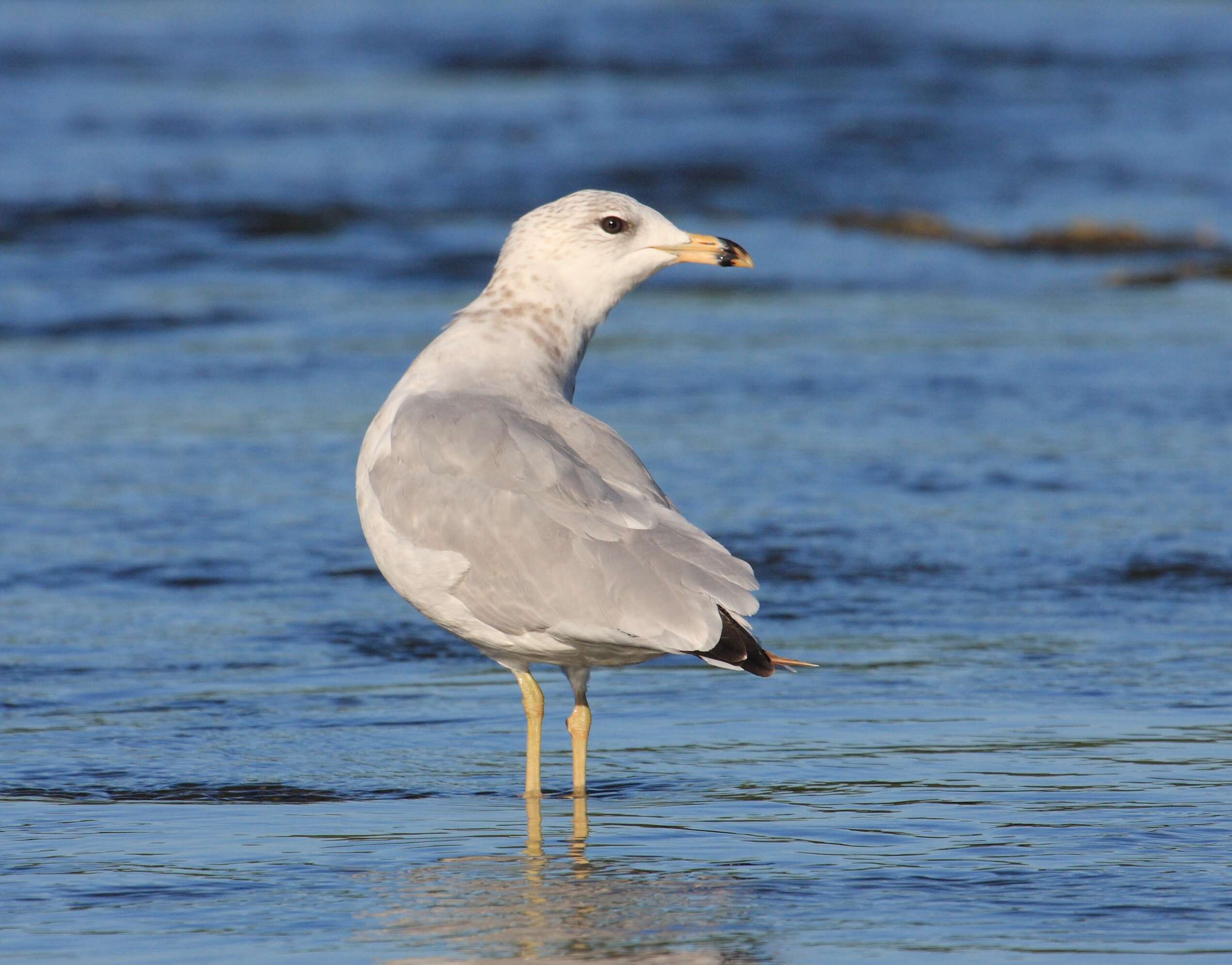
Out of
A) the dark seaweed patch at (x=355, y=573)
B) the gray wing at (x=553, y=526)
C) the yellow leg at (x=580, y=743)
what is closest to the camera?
the gray wing at (x=553, y=526)

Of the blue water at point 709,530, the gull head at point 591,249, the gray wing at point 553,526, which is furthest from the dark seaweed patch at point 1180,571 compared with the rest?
the gray wing at point 553,526

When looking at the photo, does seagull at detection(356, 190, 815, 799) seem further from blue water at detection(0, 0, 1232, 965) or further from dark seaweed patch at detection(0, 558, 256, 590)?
dark seaweed patch at detection(0, 558, 256, 590)

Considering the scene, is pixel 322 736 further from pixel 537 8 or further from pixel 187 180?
pixel 537 8

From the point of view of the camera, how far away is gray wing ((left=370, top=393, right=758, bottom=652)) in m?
4.59

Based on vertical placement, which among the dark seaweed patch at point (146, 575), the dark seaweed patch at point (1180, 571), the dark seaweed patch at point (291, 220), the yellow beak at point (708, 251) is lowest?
the dark seaweed patch at point (146, 575)

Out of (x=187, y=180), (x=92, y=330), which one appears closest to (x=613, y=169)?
(x=187, y=180)

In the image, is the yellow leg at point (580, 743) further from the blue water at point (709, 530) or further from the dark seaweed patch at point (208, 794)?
the dark seaweed patch at point (208, 794)

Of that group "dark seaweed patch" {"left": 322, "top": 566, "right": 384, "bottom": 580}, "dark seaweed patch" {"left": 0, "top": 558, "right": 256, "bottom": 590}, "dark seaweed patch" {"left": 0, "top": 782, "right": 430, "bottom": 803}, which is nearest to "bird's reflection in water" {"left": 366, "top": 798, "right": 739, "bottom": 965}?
"dark seaweed patch" {"left": 0, "top": 782, "right": 430, "bottom": 803}

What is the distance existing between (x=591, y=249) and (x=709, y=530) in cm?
250

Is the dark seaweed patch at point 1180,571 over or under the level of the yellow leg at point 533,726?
over

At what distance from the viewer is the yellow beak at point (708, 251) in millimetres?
5598

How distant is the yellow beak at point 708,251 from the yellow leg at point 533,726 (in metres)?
1.21

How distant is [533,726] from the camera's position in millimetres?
5262

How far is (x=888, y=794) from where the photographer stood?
16.8ft
